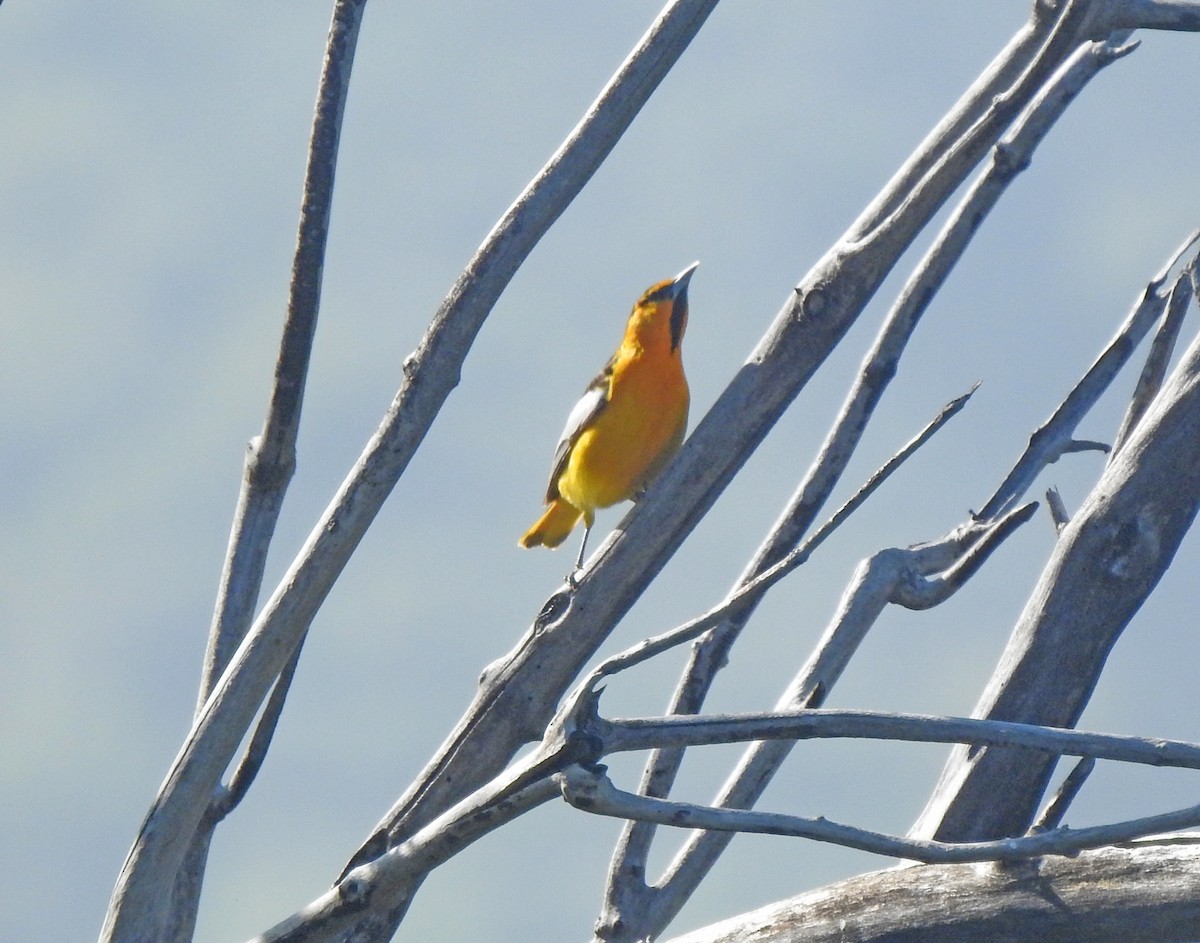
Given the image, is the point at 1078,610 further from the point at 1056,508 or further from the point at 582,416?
the point at 582,416

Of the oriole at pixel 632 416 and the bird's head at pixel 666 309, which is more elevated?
the bird's head at pixel 666 309

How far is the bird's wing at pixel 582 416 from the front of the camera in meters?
6.32

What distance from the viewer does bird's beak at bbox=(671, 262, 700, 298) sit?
21.6ft

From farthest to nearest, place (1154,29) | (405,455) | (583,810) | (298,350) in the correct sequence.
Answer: (1154,29) → (298,350) → (405,455) → (583,810)

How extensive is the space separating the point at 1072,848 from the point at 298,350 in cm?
197

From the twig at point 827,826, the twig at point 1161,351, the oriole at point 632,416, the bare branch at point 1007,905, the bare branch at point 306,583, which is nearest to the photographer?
the twig at point 827,826

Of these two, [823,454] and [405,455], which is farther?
[823,454]

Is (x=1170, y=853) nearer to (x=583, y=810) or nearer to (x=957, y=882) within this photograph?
(x=957, y=882)

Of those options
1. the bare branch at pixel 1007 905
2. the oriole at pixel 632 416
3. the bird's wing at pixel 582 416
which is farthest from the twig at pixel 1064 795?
the bird's wing at pixel 582 416

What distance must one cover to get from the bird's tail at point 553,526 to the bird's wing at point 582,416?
0.53ft

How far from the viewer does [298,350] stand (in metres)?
3.41

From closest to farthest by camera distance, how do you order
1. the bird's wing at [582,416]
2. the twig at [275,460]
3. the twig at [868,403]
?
the twig at [275,460], the twig at [868,403], the bird's wing at [582,416]

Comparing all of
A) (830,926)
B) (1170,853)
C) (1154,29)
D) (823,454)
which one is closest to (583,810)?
(830,926)

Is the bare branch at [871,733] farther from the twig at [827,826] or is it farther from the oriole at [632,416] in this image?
the oriole at [632,416]
